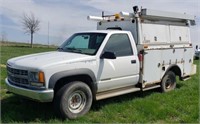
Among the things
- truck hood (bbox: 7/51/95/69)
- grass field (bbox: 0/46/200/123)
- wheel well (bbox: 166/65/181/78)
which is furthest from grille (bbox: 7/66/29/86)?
wheel well (bbox: 166/65/181/78)

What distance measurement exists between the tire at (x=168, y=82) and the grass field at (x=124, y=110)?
0.46 metres

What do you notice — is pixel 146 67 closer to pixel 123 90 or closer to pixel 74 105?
pixel 123 90

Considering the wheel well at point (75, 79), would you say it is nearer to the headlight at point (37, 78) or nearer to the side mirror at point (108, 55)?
the headlight at point (37, 78)

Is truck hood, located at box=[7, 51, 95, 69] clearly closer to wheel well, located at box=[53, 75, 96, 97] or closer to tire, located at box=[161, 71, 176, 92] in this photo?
wheel well, located at box=[53, 75, 96, 97]

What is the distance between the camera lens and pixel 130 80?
6.60m

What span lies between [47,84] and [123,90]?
2.23m

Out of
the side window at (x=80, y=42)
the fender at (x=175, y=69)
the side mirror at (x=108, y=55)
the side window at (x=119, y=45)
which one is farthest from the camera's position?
the fender at (x=175, y=69)

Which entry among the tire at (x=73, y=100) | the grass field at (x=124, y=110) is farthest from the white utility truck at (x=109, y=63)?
the grass field at (x=124, y=110)

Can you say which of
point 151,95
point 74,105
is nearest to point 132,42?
point 151,95

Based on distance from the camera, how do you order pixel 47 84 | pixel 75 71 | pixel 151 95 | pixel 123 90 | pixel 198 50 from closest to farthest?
pixel 47 84
pixel 75 71
pixel 123 90
pixel 151 95
pixel 198 50

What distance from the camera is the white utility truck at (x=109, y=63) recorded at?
5.18 metres

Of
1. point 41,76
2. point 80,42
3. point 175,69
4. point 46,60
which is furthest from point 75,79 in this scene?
point 175,69

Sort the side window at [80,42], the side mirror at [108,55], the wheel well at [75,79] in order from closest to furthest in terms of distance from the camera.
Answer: the wheel well at [75,79], the side mirror at [108,55], the side window at [80,42]

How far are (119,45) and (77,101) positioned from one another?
5.82ft
